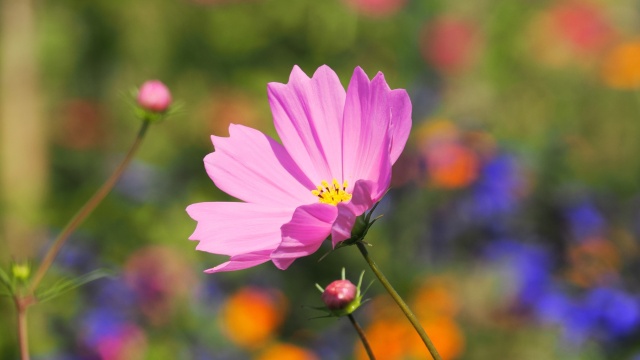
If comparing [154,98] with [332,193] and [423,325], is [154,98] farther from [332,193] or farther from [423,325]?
[423,325]

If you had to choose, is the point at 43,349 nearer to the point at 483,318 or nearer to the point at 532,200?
the point at 483,318

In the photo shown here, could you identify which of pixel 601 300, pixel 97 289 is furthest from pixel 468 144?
pixel 97 289

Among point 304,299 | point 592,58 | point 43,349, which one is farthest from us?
point 592,58

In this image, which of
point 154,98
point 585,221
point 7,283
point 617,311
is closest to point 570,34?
point 585,221

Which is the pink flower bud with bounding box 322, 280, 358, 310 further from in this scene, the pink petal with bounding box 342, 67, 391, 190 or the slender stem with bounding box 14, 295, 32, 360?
the slender stem with bounding box 14, 295, 32, 360

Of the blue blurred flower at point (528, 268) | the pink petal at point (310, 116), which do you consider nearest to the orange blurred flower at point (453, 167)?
the blue blurred flower at point (528, 268)

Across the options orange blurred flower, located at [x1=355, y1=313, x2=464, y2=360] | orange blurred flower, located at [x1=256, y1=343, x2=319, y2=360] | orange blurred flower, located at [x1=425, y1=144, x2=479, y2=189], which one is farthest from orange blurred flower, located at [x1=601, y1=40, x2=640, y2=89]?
orange blurred flower, located at [x1=256, y1=343, x2=319, y2=360]

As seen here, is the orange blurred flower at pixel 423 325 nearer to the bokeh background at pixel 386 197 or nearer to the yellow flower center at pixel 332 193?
the bokeh background at pixel 386 197
